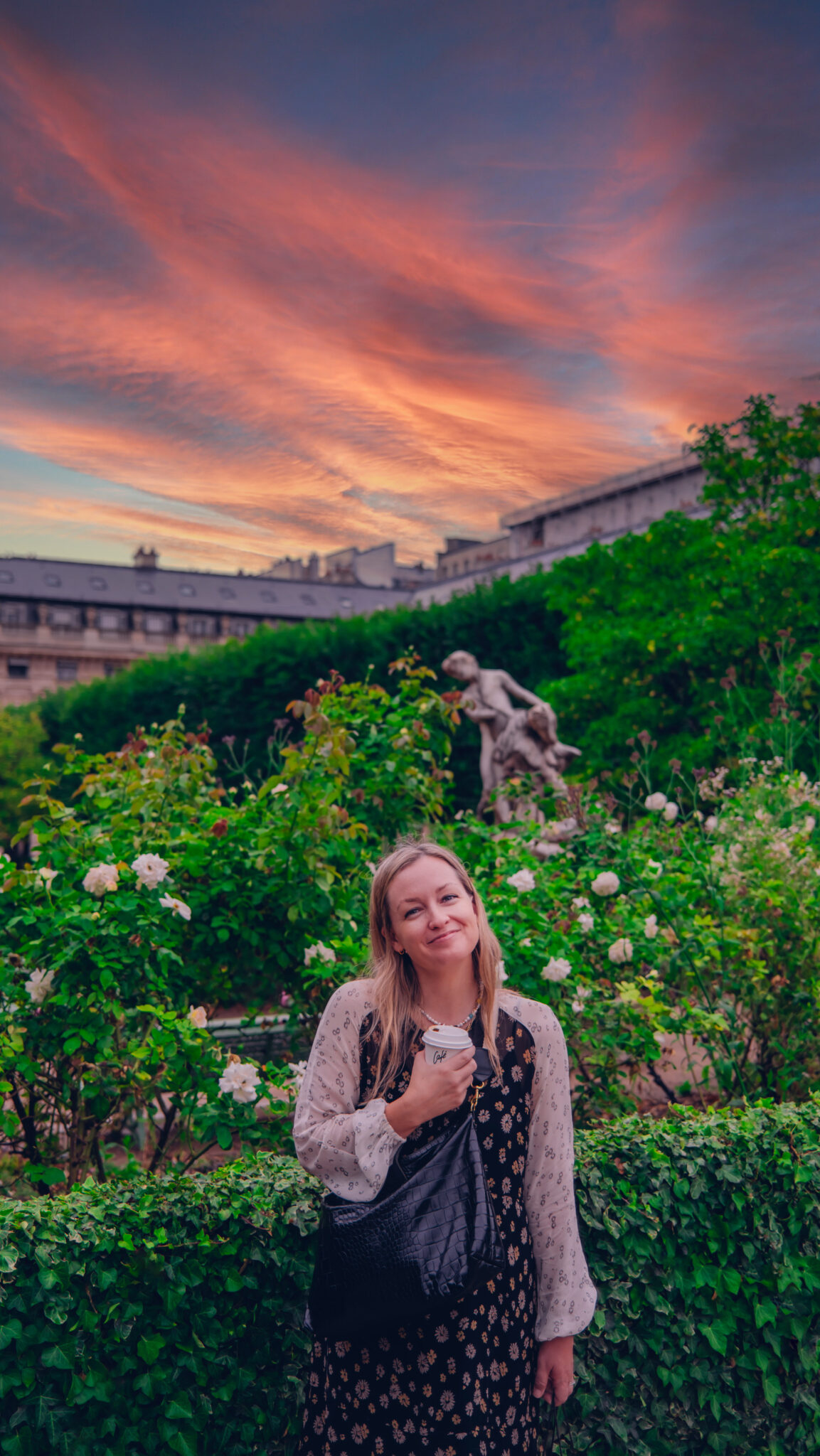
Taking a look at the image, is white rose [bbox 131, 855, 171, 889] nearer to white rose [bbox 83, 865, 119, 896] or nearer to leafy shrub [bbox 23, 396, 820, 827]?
white rose [bbox 83, 865, 119, 896]

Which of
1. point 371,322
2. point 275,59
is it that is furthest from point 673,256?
point 275,59

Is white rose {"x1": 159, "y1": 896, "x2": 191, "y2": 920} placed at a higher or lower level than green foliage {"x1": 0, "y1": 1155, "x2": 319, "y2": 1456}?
higher

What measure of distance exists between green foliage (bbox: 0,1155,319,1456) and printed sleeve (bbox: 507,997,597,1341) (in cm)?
64

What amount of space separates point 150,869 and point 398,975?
176 centimetres

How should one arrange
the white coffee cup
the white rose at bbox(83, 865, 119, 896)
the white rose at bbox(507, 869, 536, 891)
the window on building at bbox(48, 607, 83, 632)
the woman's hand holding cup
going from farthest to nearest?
1. the window on building at bbox(48, 607, 83, 632)
2. the white rose at bbox(507, 869, 536, 891)
3. the white rose at bbox(83, 865, 119, 896)
4. the woman's hand holding cup
5. the white coffee cup

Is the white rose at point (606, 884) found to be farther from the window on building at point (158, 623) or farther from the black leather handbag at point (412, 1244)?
the window on building at point (158, 623)

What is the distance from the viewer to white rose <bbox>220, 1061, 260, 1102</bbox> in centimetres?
299

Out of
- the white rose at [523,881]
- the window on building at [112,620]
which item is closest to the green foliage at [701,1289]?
the white rose at [523,881]

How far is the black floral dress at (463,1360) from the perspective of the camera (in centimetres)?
175

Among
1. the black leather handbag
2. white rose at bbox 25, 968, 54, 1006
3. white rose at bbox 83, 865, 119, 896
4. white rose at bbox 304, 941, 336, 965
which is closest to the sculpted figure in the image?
white rose at bbox 304, 941, 336, 965

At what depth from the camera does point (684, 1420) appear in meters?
2.67

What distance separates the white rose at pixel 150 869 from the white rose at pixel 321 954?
2.03 feet

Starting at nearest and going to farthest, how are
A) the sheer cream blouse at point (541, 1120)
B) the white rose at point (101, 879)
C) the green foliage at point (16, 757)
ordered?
the sheer cream blouse at point (541, 1120) < the white rose at point (101, 879) < the green foliage at point (16, 757)

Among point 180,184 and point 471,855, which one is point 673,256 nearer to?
point 180,184
